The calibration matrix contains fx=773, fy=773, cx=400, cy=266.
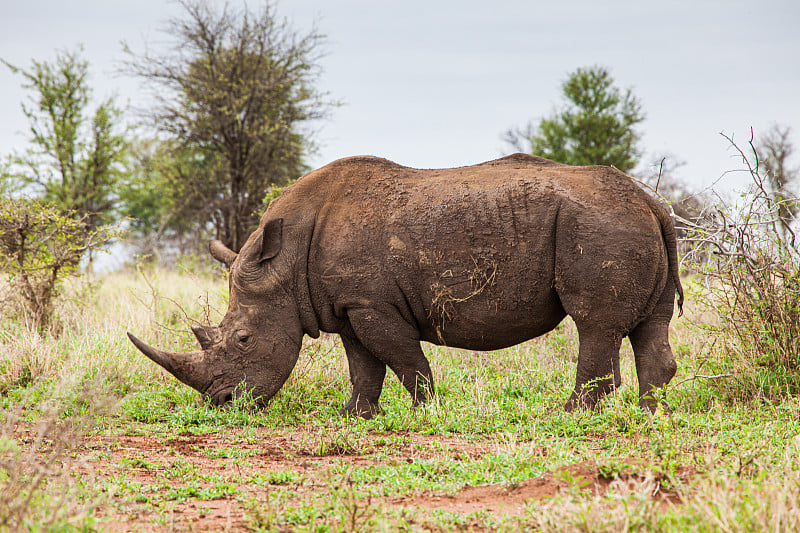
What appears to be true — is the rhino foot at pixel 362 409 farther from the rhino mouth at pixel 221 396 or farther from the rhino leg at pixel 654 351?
the rhino leg at pixel 654 351

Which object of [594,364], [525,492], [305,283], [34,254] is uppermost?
[34,254]

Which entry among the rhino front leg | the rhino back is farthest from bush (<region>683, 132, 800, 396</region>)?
the rhino front leg

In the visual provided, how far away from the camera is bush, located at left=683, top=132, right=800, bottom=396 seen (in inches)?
247

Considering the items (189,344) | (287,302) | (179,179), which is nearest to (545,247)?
(287,302)

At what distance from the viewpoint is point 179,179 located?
20.2 metres

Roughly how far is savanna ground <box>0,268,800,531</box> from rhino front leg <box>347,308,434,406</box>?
0.82 feet

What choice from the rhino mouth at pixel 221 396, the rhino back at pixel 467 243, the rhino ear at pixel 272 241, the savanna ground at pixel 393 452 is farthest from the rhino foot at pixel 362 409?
the rhino ear at pixel 272 241

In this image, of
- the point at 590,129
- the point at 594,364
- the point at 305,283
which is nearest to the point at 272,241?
the point at 305,283

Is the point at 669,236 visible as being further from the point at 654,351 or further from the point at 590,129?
the point at 590,129

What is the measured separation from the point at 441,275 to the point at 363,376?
4.07 feet

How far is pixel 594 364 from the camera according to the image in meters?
5.86

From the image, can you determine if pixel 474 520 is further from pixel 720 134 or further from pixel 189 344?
pixel 189 344

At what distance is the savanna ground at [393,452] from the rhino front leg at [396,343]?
249mm

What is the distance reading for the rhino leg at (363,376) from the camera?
6.61 meters
